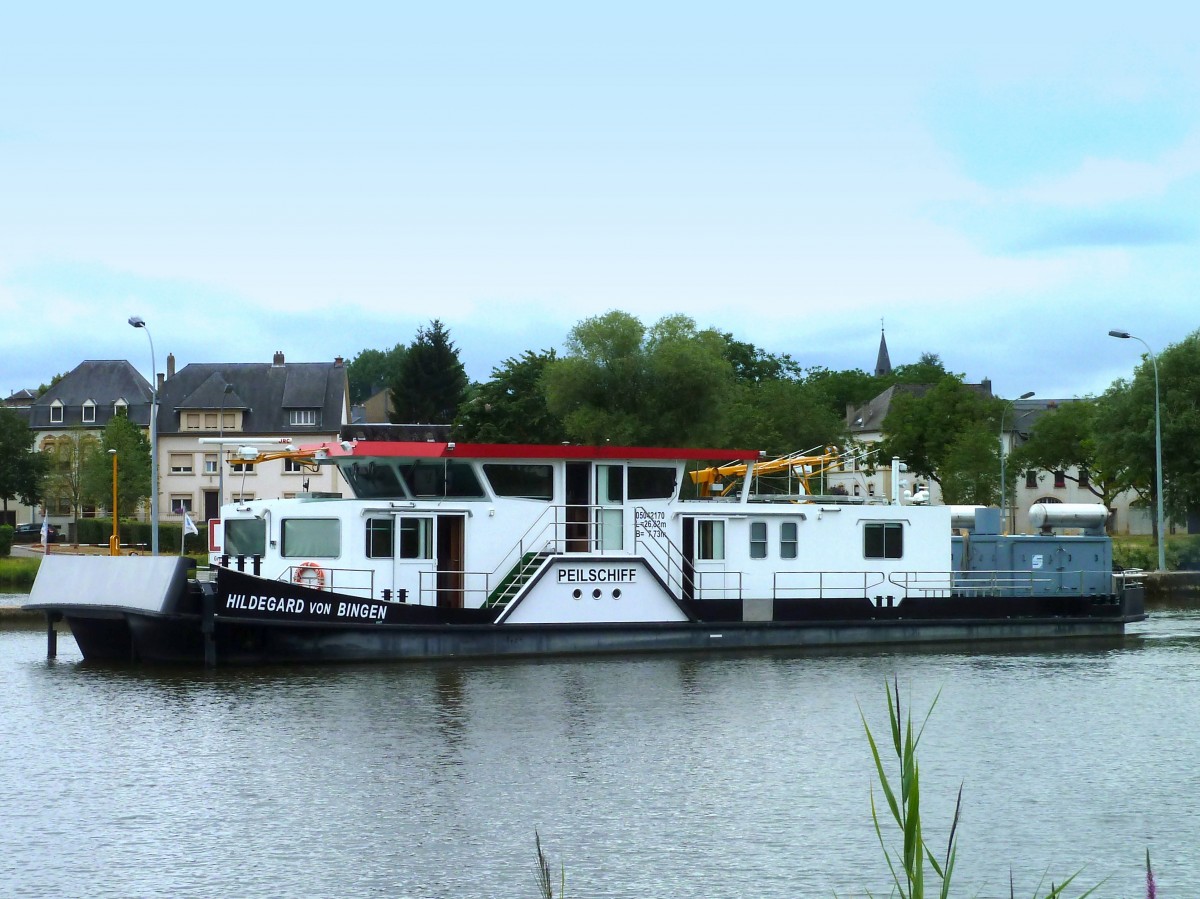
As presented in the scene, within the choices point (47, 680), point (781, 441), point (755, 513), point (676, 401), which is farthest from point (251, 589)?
point (781, 441)

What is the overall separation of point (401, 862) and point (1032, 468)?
85.8 meters

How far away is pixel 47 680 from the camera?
23766mm

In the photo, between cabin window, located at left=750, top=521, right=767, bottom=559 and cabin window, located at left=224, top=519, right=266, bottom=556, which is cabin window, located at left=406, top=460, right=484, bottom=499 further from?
cabin window, located at left=750, top=521, right=767, bottom=559

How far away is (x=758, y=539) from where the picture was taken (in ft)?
92.2

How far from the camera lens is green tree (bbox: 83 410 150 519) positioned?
233ft

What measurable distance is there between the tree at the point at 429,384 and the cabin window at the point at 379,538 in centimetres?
6491

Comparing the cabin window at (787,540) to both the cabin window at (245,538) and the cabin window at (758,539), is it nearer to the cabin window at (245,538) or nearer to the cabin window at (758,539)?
the cabin window at (758,539)

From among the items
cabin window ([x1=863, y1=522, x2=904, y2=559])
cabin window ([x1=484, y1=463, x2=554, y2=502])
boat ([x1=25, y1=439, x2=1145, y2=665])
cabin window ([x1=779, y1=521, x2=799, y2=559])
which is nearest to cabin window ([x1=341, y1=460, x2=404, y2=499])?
boat ([x1=25, y1=439, x2=1145, y2=665])

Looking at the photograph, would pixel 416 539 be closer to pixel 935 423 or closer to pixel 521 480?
pixel 521 480

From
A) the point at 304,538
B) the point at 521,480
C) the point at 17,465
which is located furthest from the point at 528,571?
the point at 17,465

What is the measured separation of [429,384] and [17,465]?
937 inches

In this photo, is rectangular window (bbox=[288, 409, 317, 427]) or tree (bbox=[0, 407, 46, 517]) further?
rectangular window (bbox=[288, 409, 317, 427])

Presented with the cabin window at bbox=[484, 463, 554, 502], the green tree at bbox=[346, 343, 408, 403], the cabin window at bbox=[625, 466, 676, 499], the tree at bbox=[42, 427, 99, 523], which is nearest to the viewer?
the cabin window at bbox=[484, 463, 554, 502]

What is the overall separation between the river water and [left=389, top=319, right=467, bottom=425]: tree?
65077 mm
